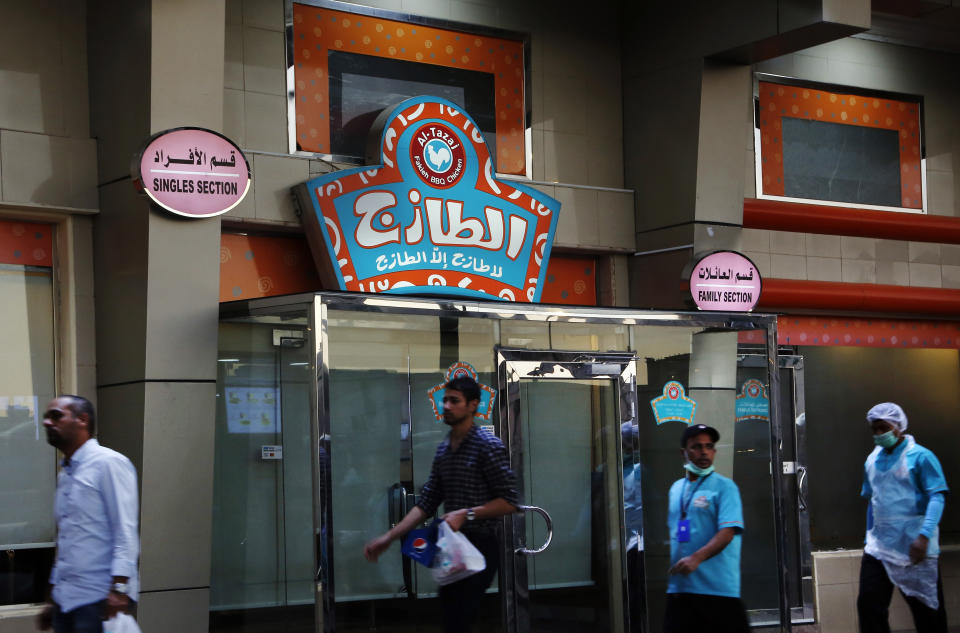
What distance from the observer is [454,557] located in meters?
6.09

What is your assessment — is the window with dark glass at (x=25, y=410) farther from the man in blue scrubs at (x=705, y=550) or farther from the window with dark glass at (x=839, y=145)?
the window with dark glass at (x=839, y=145)

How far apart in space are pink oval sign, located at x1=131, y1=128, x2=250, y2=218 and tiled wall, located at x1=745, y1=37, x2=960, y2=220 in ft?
20.9

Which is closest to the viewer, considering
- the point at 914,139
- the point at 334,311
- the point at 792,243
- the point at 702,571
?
the point at 702,571

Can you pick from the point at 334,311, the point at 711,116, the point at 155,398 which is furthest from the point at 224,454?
the point at 711,116

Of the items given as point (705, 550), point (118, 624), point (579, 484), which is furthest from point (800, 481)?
point (118, 624)

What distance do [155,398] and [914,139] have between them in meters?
8.77

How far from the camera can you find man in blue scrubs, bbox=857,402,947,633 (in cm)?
784

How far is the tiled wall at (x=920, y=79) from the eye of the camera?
12922mm

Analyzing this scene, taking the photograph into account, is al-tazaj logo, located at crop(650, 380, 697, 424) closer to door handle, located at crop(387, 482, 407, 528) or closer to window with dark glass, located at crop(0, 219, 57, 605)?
door handle, located at crop(387, 482, 407, 528)

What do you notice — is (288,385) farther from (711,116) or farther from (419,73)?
(711,116)

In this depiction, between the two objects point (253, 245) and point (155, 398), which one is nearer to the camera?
point (155, 398)

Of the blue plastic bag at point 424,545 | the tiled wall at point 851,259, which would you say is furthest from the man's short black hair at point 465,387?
the tiled wall at point 851,259

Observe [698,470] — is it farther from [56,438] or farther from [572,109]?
[572,109]

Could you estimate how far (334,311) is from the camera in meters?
8.09
